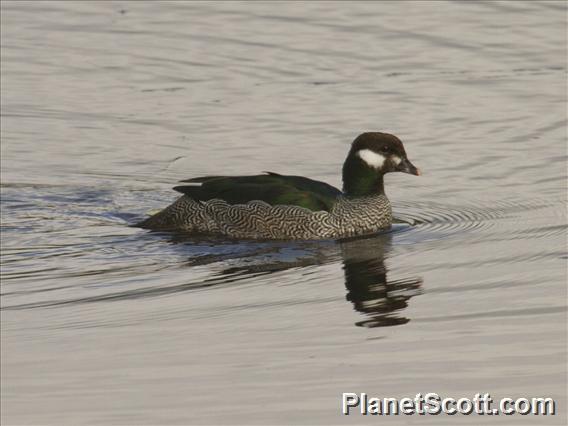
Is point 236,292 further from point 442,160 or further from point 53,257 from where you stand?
point 442,160

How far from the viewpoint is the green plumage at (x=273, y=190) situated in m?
16.4

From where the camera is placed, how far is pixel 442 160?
18875 mm

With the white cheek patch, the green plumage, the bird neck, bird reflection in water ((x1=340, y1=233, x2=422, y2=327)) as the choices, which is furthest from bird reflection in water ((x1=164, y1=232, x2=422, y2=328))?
the white cheek patch

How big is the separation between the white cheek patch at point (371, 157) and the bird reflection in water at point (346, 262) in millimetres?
721

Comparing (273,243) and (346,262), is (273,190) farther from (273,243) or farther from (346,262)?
(346,262)

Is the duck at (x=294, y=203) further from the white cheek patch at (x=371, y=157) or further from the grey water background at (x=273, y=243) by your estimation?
the grey water background at (x=273, y=243)

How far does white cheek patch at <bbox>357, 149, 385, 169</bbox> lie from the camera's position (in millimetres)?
16734

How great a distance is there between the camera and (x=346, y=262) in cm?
1535

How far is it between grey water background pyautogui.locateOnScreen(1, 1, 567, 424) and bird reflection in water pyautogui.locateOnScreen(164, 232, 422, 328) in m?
0.04

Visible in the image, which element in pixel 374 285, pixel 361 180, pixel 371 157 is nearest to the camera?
pixel 374 285

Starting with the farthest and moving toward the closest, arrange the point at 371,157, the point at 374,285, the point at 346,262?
1. the point at 371,157
2. the point at 346,262
3. the point at 374,285

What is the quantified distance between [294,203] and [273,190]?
242 millimetres

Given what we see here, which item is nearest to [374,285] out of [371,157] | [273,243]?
[273,243]

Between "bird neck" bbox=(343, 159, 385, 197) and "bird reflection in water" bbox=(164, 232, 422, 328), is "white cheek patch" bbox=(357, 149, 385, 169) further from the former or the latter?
"bird reflection in water" bbox=(164, 232, 422, 328)
